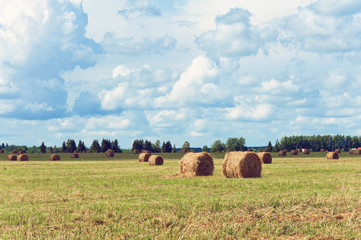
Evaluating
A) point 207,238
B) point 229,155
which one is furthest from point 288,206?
point 229,155

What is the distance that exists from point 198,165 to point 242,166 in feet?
10.2

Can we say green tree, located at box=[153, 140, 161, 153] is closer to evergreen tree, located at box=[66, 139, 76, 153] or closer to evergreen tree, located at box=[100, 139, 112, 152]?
evergreen tree, located at box=[100, 139, 112, 152]

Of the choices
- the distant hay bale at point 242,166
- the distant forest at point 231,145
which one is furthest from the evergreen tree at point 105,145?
the distant hay bale at point 242,166

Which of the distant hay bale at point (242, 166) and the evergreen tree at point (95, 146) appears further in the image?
the evergreen tree at point (95, 146)

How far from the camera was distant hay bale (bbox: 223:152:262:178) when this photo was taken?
29297mm

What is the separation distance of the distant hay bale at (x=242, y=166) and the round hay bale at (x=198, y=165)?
143 cm

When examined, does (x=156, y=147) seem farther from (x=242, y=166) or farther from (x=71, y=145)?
(x=242, y=166)

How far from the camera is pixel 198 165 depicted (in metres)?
30.4

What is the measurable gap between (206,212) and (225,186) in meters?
10.9

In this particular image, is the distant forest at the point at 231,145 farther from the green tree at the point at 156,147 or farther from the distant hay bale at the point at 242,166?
the distant hay bale at the point at 242,166

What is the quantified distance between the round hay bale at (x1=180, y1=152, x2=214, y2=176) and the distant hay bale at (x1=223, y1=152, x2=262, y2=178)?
1.43 metres

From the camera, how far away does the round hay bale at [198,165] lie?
99.8 feet

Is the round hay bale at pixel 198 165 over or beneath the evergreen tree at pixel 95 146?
beneath

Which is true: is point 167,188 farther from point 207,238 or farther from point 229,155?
point 207,238
